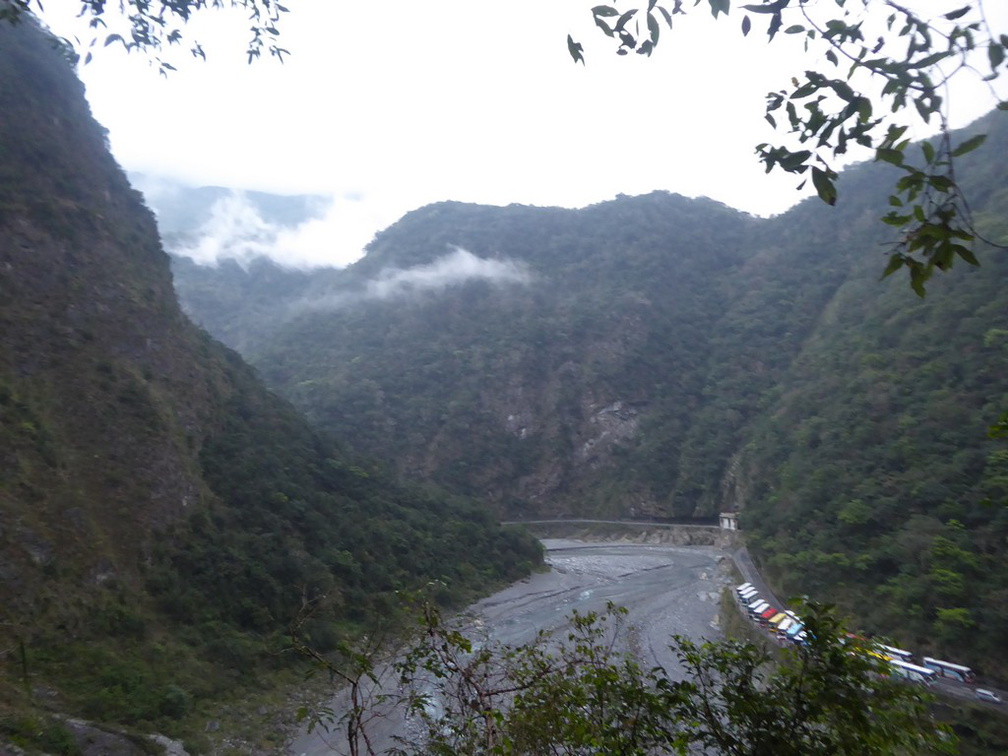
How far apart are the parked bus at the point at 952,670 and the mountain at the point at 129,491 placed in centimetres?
1317

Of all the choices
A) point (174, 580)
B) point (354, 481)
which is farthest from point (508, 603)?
point (174, 580)

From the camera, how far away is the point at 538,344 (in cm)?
5403

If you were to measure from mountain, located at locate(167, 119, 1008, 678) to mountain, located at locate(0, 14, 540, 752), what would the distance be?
14385 mm

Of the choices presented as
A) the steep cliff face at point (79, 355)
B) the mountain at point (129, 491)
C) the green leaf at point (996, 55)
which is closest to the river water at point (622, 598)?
the mountain at point (129, 491)

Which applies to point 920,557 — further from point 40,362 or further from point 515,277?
point 515,277

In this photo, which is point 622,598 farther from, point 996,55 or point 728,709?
point 996,55

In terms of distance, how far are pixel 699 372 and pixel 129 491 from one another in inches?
1757

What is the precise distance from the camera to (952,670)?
497 inches

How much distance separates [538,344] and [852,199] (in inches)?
1167

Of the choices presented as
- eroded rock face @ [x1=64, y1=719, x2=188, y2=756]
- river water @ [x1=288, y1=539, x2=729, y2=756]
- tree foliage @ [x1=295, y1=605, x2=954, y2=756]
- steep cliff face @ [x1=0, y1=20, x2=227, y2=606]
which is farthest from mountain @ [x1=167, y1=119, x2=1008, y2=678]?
steep cliff face @ [x1=0, y1=20, x2=227, y2=606]

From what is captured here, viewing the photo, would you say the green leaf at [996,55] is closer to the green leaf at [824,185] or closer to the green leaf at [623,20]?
the green leaf at [824,185]

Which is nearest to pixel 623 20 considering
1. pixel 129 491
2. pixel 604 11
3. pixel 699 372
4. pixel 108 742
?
pixel 604 11

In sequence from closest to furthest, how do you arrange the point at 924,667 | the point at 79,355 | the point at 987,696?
the point at 987,696 < the point at 924,667 < the point at 79,355

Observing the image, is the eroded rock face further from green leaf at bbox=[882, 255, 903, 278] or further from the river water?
green leaf at bbox=[882, 255, 903, 278]
